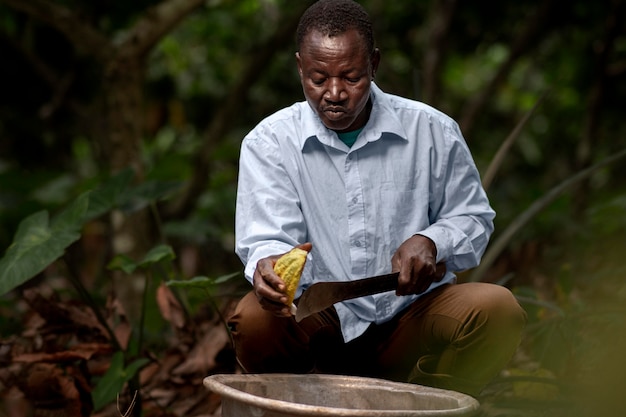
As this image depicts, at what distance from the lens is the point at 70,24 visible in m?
4.35

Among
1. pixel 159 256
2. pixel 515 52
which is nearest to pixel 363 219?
pixel 159 256

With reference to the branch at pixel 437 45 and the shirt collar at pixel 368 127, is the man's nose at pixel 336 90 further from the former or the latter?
the branch at pixel 437 45

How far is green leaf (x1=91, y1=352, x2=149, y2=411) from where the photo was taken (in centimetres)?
290

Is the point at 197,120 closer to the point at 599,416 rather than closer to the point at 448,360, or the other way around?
the point at 448,360

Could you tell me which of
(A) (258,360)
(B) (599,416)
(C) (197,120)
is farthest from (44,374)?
(C) (197,120)

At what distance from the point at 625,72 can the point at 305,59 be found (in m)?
4.01

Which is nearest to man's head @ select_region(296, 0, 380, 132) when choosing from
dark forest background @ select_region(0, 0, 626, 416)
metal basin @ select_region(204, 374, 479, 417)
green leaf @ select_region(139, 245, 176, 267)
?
metal basin @ select_region(204, 374, 479, 417)

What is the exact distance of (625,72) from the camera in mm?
5805

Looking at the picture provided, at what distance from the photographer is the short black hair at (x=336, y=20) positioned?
231cm

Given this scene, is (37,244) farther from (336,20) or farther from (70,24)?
(70,24)

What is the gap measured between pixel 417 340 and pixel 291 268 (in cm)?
53

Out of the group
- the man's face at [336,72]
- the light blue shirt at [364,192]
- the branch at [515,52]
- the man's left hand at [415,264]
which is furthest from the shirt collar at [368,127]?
the branch at [515,52]

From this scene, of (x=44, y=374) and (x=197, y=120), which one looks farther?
(x=197, y=120)

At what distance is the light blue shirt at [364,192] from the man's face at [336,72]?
0.46 ft
